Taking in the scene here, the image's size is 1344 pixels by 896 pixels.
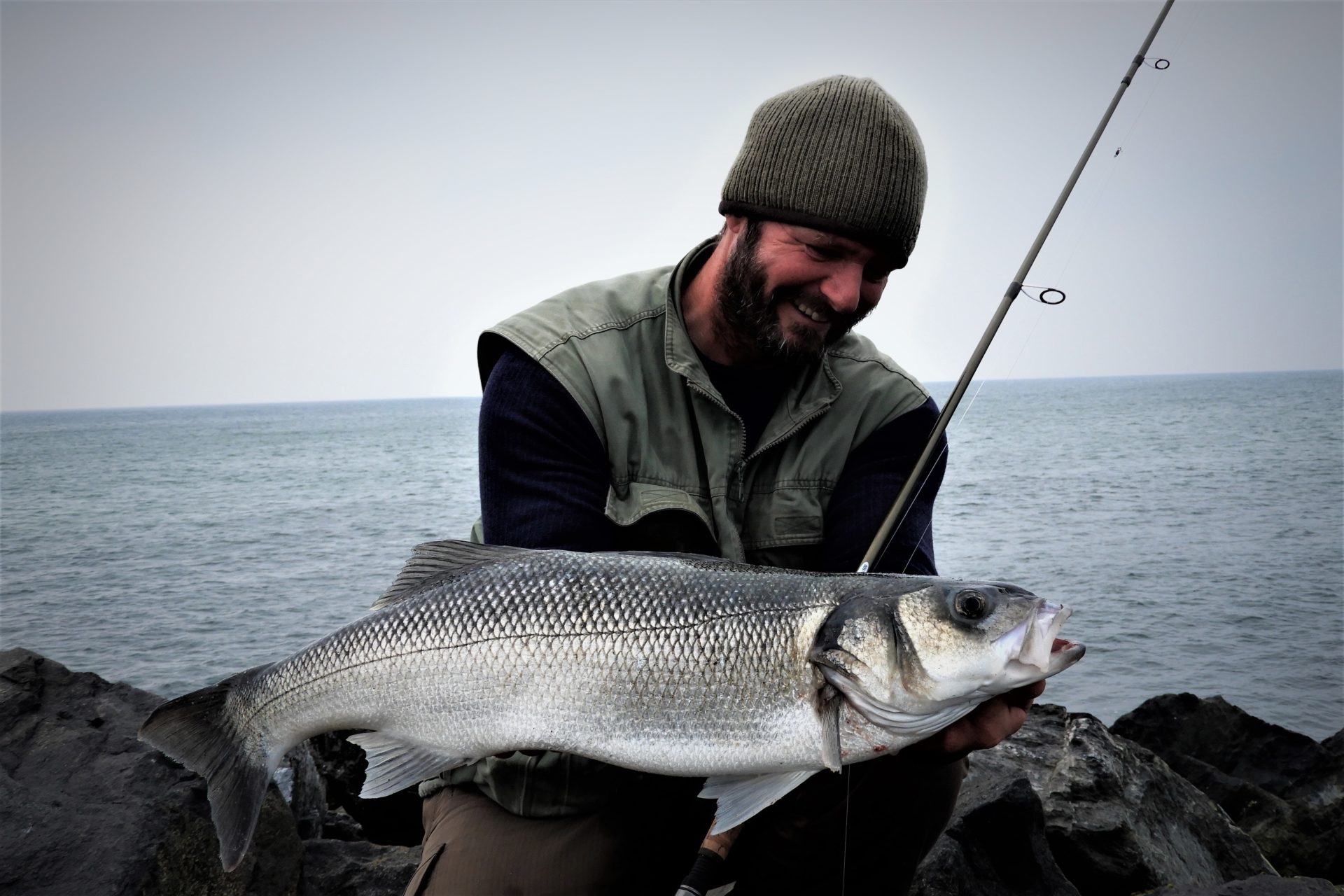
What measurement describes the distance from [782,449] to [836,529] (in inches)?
13.8

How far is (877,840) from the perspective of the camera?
3041 millimetres

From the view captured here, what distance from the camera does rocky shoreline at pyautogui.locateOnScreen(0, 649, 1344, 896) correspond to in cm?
349

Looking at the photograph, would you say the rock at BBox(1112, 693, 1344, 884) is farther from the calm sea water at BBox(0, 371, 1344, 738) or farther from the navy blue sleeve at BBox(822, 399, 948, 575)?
the navy blue sleeve at BBox(822, 399, 948, 575)

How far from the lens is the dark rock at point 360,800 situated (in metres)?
4.90

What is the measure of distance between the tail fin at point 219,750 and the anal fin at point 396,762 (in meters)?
0.30

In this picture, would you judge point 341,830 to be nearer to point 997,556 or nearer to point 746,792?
point 746,792

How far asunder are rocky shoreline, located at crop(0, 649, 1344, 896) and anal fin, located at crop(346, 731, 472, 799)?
4.14 feet

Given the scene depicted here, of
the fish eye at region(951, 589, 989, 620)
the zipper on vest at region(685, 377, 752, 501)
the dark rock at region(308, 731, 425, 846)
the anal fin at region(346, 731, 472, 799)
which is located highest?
the zipper on vest at region(685, 377, 752, 501)

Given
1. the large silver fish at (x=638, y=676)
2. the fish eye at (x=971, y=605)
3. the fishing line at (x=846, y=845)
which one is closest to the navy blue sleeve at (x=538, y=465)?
the large silver fish at (x=638, y=676)

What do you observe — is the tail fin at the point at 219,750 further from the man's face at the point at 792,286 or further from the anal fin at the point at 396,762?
the man's face at the point at 792,286

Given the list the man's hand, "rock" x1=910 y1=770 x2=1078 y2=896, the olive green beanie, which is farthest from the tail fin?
"rock" x1=910 y1=770 x2=1078 y2=896

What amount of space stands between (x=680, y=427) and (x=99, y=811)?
2.57 meters

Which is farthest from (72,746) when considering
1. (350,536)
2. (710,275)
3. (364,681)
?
(350,536)

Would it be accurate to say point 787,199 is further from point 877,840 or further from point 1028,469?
point 1028,469
